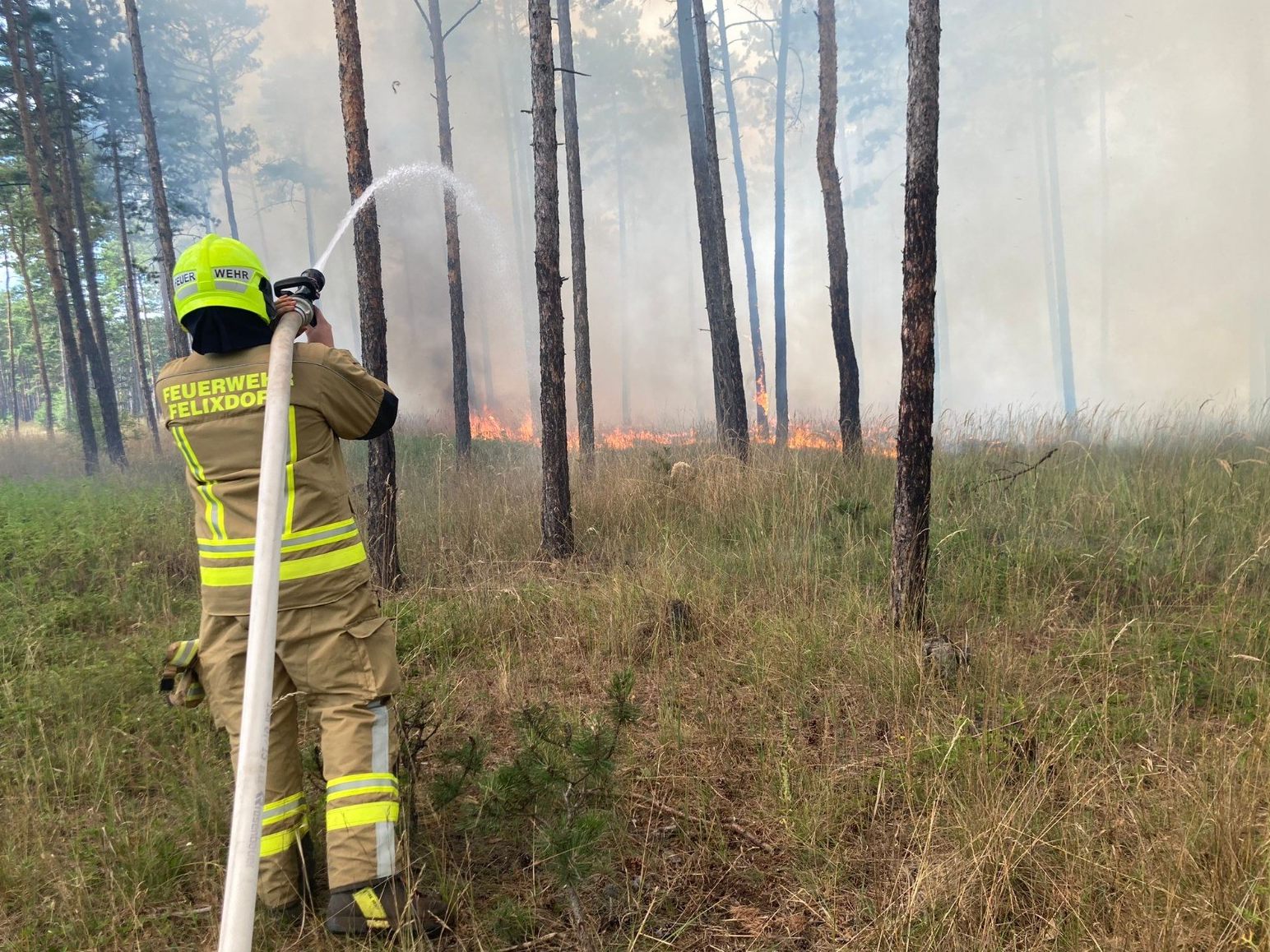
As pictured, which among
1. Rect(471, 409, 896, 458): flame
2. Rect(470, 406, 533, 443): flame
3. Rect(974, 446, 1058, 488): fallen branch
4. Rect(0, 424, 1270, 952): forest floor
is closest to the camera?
Rect(0, 424, 1270, 952): forest floor

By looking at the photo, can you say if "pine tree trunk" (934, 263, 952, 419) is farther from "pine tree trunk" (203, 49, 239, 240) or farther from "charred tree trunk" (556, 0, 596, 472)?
"pine tree trunk" (203, 49, 239, 240)

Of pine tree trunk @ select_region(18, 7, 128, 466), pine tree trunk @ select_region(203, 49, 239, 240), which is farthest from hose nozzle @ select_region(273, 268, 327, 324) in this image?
pine tree trunk @ select_region(203, 49, 239, 240)

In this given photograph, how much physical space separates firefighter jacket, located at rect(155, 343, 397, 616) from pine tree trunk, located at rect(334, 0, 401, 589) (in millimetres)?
3546

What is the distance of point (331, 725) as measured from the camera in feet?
6.87

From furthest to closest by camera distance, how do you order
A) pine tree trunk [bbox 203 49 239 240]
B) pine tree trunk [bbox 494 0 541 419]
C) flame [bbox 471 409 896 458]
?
pine tree trunk [bbox 494 0 541 419] < pine tree trunk [bbox 203 49 239 240] < flame [bbox 471 409 896 458]

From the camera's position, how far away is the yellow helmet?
2.01 metres

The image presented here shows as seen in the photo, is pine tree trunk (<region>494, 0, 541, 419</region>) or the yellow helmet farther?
pine tree trunk (<region>494, 0, 541, 419</region>)

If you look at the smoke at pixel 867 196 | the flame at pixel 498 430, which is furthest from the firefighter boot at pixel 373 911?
the flame at pixel 498 430

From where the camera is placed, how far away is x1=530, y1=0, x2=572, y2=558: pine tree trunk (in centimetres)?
612

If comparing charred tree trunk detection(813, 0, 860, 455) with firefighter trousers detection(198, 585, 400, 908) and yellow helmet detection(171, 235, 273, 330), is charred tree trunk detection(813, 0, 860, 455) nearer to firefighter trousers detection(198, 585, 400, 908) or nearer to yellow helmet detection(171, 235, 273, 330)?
firefighter trousers detection(198, 585, 400, 908)

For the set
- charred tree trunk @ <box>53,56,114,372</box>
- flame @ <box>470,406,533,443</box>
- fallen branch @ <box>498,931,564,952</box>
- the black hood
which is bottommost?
fallen branch @ <box>498,931,564,952</box>

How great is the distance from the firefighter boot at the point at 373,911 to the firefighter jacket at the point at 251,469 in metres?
0.87

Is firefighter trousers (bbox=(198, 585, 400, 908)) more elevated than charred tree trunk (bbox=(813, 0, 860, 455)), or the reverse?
charred tree trunk (bbox=(813, 0, 860, 455))

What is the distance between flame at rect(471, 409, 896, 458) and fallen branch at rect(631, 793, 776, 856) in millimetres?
6578
